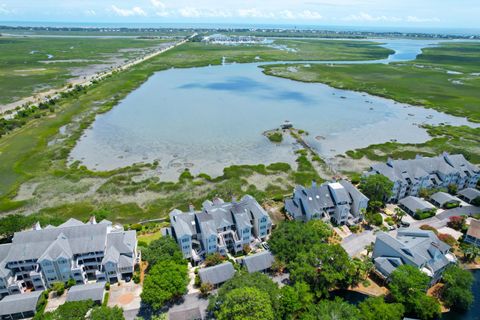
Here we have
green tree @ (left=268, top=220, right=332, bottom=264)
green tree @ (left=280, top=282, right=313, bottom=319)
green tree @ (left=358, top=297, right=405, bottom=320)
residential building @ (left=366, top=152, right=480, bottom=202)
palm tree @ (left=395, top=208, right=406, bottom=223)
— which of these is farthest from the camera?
residential building @ (left=366, top=152, right=480, bottom=202)

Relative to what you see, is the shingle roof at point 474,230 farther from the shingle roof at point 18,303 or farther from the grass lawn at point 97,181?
the shingle roof at point 18,303

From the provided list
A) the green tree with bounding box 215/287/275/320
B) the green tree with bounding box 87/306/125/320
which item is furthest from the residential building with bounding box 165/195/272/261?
the green tree with bounding box 87/306/125/320

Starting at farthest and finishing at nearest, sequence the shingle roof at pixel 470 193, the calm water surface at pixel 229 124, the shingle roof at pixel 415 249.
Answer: the calm water surface at pixel 229 124, the shingle roof at pixel 470 193, the shingle roof at pixel 415 249

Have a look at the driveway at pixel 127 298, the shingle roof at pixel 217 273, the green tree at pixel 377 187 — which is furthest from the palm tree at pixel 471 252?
the driveway at pixel 127 298

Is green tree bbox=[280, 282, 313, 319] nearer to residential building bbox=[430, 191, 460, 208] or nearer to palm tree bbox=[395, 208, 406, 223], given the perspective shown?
palm tree bbox=[395, 208, 406, 223]

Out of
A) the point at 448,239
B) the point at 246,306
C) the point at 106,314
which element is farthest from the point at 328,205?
the point at 106,314
